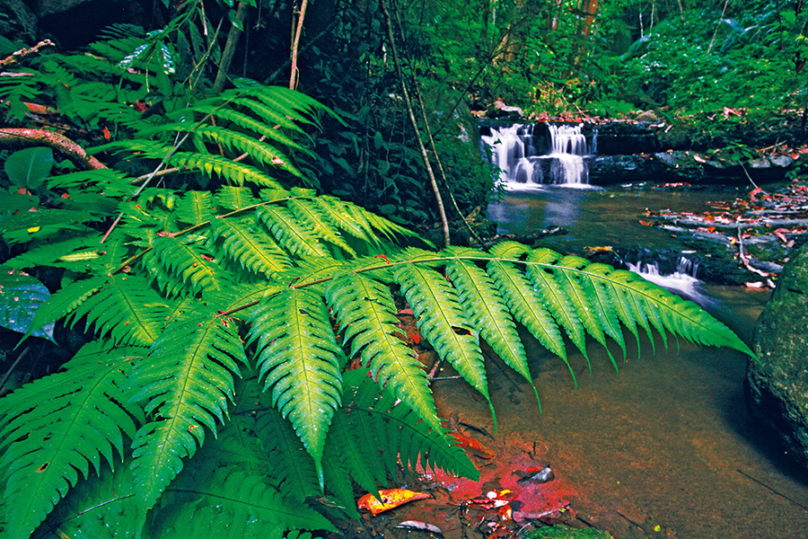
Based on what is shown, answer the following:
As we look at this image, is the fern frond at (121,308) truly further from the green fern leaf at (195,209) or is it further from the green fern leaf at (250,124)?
the green fern leaf at (250,124)

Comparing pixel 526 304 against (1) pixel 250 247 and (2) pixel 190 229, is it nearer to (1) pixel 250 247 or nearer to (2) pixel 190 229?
(1) pixel 250 247

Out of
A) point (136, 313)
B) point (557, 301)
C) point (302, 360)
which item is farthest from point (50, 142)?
point (557, 301)

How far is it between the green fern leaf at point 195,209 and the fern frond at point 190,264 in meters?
0.16

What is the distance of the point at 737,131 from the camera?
11.5 meters

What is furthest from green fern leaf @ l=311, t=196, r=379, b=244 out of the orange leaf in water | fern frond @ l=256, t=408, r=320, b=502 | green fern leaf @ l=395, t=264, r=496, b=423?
the orange leaf in water

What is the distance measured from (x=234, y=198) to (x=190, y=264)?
0.40m

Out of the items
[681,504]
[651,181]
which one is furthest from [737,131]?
[681,504]

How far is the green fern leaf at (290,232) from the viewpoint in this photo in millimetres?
1220

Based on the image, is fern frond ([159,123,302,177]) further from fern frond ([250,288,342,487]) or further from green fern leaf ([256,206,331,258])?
fern frond ([250,288,342,487])

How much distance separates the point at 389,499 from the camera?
2125mm

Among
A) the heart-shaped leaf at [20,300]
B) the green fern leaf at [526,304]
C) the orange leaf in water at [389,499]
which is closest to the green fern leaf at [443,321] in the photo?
the green fern leaf at [526,304]

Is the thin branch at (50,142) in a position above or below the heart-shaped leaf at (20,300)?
above

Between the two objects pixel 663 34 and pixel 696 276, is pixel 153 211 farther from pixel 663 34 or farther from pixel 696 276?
pixel 663 34

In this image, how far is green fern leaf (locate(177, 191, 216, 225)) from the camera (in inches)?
52.9
